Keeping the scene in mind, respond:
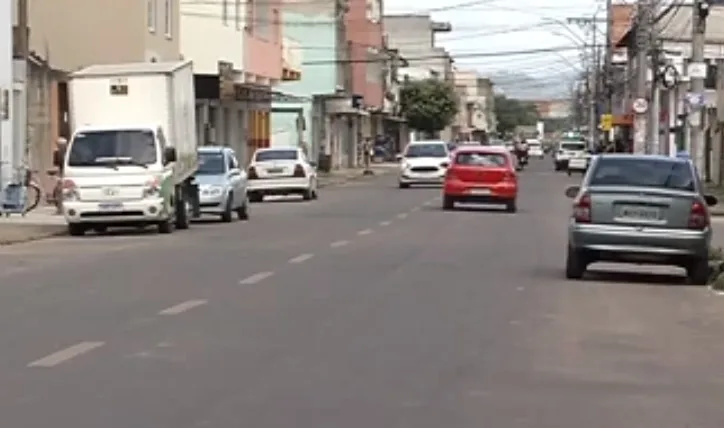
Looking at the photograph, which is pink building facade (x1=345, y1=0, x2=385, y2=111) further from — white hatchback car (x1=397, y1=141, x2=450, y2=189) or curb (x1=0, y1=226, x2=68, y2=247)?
curb (x1=0, y1=226, x2=68, y2=247)

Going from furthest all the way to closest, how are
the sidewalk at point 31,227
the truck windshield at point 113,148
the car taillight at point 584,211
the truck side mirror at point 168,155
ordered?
the truck side mirror at point 168,155 → the truck windshield at point 113,148 → the sidewalk at point 31,227 → the car taillight at point 584,211

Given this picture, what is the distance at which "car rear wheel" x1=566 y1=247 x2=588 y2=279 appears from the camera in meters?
21.2

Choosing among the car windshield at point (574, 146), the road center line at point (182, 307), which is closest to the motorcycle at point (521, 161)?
the car windshield at point (574, 146)

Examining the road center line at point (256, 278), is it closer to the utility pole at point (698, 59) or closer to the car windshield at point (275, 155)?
the utility pole at point (698, 59)

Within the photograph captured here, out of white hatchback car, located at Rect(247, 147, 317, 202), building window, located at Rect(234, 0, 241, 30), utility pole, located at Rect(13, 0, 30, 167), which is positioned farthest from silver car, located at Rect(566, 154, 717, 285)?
building window, located at Rect(234, 0, 241, 30)

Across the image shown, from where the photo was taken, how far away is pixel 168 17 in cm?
5594

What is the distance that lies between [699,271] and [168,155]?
12.4 meters

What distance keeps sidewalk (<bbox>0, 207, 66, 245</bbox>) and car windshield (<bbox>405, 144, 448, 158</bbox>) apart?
21.8m

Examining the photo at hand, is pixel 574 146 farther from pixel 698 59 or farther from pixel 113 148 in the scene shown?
pixel 113 148

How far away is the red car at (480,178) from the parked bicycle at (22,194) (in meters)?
9.61

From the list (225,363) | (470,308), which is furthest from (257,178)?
(225,363)

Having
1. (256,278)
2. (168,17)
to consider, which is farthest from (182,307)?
(168,17)

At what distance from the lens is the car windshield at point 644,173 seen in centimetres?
2148

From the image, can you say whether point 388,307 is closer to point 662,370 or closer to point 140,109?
point 662,370
